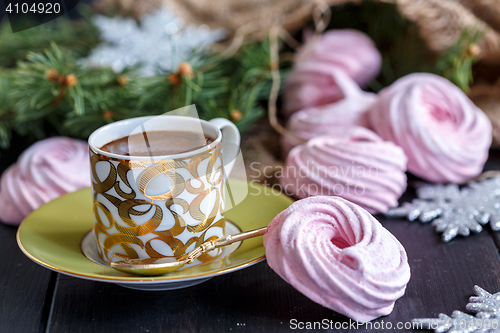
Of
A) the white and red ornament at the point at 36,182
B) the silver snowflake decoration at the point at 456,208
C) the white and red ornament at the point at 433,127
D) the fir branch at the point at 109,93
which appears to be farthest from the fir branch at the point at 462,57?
the white and red ornament at the point at 36,182

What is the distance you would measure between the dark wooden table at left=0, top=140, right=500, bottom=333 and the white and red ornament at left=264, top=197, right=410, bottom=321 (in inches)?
2.1

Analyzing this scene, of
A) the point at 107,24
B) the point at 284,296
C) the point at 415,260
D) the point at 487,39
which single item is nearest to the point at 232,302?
the point at 284,296

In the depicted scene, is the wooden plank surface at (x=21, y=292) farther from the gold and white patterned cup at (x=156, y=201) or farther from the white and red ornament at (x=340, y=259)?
the white and red ornament at (x=340, y=259)

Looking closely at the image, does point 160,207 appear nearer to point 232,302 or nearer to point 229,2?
point 232,302

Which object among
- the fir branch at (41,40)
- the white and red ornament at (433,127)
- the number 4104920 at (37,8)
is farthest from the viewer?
the fir branch at (41,40)

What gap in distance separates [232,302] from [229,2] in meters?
0.79

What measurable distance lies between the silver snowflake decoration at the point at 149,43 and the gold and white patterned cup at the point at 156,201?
1.24 ft

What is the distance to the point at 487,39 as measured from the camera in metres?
0.99

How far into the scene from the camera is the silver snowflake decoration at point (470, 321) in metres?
0.49

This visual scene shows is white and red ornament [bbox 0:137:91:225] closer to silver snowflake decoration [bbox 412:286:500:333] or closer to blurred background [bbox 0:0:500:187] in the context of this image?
blurred background [bbox 0:0:500:187]

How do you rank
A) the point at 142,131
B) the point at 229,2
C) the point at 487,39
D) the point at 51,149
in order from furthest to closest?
1. the point at 229,2
2. the point at 487,39
3. the point at 51,149
4. the point at 142,131

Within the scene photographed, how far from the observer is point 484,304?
21.2 inches

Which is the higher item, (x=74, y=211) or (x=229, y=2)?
(x=229, y=2)

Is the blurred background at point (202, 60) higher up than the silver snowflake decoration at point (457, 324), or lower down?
higher up
